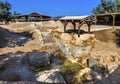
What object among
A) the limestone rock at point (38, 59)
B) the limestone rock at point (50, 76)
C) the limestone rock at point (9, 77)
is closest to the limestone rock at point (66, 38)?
the limestone rock at point (38, 59)

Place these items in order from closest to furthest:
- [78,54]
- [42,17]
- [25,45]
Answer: [78,54], [25,45], [42,17]

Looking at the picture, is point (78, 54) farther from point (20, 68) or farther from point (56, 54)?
point (20, 68)

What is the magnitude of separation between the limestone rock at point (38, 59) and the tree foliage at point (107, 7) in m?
38.4

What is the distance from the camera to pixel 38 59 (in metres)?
23.9

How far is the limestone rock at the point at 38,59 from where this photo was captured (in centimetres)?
2375

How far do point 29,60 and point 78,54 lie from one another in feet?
19.9

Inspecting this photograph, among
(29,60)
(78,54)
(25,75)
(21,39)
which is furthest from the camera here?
(21,39)

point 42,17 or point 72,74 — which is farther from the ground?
point 42,17

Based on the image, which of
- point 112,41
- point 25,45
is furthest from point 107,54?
point 25,45

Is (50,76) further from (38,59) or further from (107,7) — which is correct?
(107,7)

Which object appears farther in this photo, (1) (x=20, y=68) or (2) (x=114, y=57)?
(2) (x=114, y=57)

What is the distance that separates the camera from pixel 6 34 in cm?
3588

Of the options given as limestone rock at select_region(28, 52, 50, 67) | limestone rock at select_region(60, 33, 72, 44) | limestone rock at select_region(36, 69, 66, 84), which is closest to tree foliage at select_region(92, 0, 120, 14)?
limestone rock at select_region(60, 33, 72, 44)

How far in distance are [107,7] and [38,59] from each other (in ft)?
138
